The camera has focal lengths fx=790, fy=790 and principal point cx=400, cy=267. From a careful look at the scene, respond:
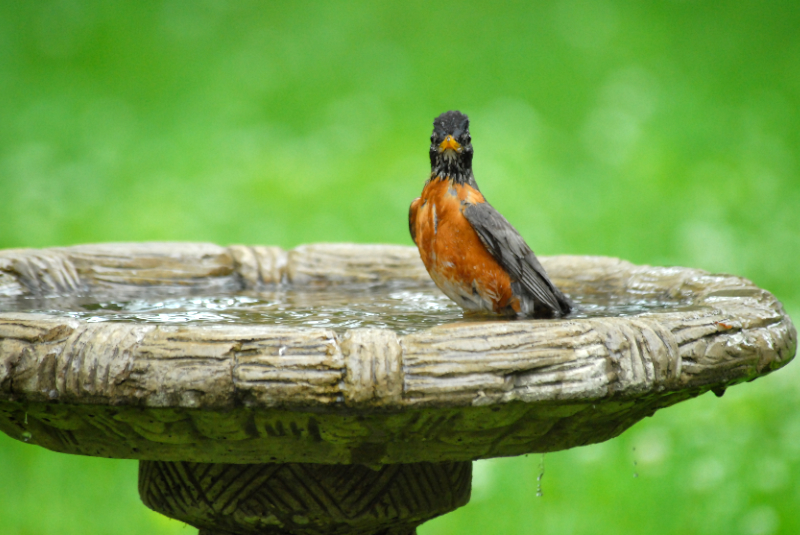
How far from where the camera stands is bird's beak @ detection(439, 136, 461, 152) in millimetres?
2639

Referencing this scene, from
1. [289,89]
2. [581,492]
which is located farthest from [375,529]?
[289,89]

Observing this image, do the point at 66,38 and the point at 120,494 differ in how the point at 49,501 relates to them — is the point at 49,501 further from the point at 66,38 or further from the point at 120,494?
the point at 66,38

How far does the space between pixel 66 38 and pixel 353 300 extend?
15.5 ft

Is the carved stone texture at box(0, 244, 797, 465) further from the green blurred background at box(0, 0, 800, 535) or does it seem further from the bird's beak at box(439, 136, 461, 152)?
the green blurred background at box(0, 0, 800, 535)

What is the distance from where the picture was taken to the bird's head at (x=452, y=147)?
2668 millimetres

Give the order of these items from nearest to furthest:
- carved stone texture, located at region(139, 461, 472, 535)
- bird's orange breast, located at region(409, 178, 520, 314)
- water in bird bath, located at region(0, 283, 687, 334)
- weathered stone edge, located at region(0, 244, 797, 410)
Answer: weathered stone edge, located at region(0, 244, 797, 410) < carved stone texture, located at region(139, 461, 472, 535) < water in bird bath, located at region(0, 283, 687, 334) < bird's orange breast, located at region(409, 178, 520, 314)

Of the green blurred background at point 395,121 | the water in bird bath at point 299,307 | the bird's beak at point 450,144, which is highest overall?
the green blurred background at point 395,121

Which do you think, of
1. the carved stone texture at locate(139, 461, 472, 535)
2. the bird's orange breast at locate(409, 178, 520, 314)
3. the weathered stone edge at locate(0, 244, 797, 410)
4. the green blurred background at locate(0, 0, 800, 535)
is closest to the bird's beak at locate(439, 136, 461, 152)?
the bird's orange breast at locate(409, 178, 520, 314)

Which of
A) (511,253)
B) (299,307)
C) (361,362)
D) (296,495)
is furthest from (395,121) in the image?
(361,362)

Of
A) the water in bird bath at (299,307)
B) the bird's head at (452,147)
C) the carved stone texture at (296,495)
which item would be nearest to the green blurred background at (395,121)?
the water in bird bath at (299,307)

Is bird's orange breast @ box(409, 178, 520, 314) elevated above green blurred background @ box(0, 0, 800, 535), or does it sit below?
below

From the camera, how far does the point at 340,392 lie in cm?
174

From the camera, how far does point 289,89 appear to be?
6.81 meters

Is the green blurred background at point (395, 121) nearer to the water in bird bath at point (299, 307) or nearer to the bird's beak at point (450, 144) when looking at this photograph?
the water in bird bath at point (299, 307)
